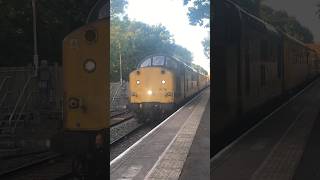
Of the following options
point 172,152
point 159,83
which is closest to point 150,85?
point 159,83

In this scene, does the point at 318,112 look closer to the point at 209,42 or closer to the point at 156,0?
the point at 209,42

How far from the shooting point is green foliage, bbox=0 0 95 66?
269 cm

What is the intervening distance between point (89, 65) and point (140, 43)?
1.25ft

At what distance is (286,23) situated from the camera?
287cm

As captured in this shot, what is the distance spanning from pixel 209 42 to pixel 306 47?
2.58 feet

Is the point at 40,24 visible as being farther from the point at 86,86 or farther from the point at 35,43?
the point at 86,86

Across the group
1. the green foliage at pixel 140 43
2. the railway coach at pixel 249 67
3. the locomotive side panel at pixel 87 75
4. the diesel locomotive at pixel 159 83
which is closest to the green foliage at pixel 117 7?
the green foliage at pixel 140 43

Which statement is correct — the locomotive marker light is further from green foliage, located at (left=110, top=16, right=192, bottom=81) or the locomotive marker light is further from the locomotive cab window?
the locomotive cab window

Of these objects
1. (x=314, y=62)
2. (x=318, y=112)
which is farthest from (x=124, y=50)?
(x=314, y=62)

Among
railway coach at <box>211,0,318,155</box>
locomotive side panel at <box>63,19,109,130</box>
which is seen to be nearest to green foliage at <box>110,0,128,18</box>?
locomotive side panel at <box>63,19,109,130</box>

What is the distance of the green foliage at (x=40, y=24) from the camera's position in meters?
2.69

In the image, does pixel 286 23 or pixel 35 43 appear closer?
pixel 35 43

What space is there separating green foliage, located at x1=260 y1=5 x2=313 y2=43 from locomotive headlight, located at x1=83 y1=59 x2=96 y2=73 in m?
0.89

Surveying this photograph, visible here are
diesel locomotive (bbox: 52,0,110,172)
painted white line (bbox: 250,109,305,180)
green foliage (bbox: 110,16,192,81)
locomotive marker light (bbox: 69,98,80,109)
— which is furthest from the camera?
painted white line (bbox: 250,109,305,180)
